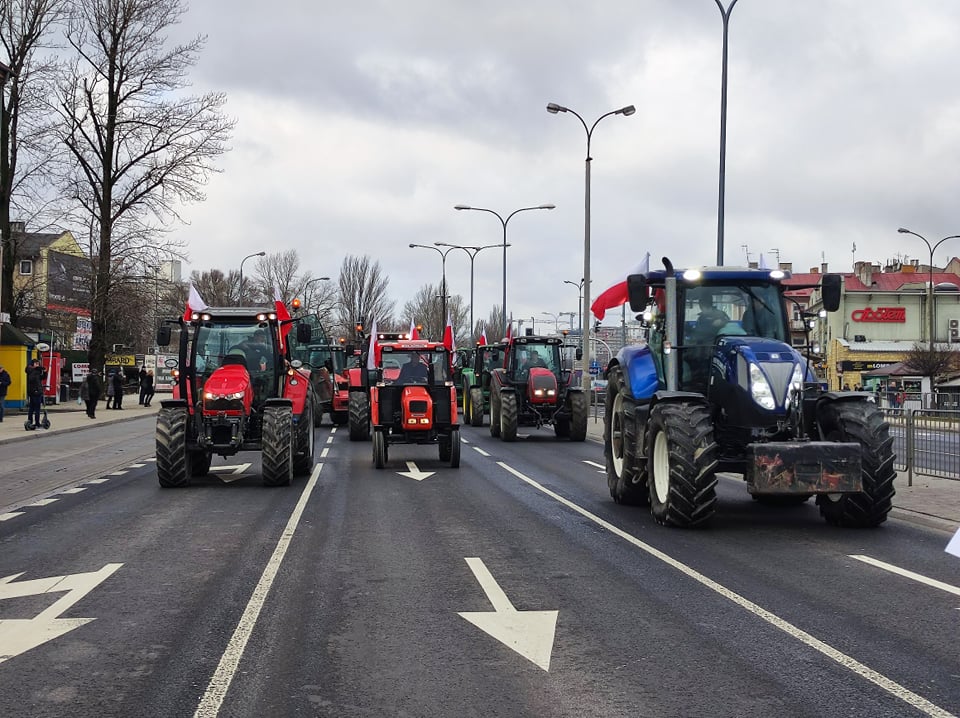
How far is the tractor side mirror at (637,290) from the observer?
37.7 feet

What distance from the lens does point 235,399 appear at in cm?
1584

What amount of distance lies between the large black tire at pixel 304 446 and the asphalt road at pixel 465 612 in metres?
3.67

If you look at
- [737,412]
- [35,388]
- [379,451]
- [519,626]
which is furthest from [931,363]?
[519,626]

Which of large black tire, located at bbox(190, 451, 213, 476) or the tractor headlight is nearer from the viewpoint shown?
the tractor headlight

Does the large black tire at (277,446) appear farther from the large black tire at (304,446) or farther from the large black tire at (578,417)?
the large black tire at (578,417)

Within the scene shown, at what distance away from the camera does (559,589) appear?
26.2ft

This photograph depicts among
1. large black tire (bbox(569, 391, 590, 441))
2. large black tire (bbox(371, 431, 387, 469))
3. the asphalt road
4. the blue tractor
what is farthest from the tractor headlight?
large black tire (bbox(569, 391, 590, 441))

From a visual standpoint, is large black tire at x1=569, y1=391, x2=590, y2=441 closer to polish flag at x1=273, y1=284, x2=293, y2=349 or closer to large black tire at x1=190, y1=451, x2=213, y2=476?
polish flag at x1=273, y1=284, x2=293, y2=349

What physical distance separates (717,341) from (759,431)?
1.32m

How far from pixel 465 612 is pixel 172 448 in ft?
29.9

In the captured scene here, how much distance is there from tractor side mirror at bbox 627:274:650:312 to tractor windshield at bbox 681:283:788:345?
2.54ft

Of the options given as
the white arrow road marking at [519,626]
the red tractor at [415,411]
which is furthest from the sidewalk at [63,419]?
the white arrow road marking at [519,626]

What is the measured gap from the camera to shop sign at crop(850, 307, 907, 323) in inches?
2798

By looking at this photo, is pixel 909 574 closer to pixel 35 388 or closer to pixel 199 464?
pixel 199 464
